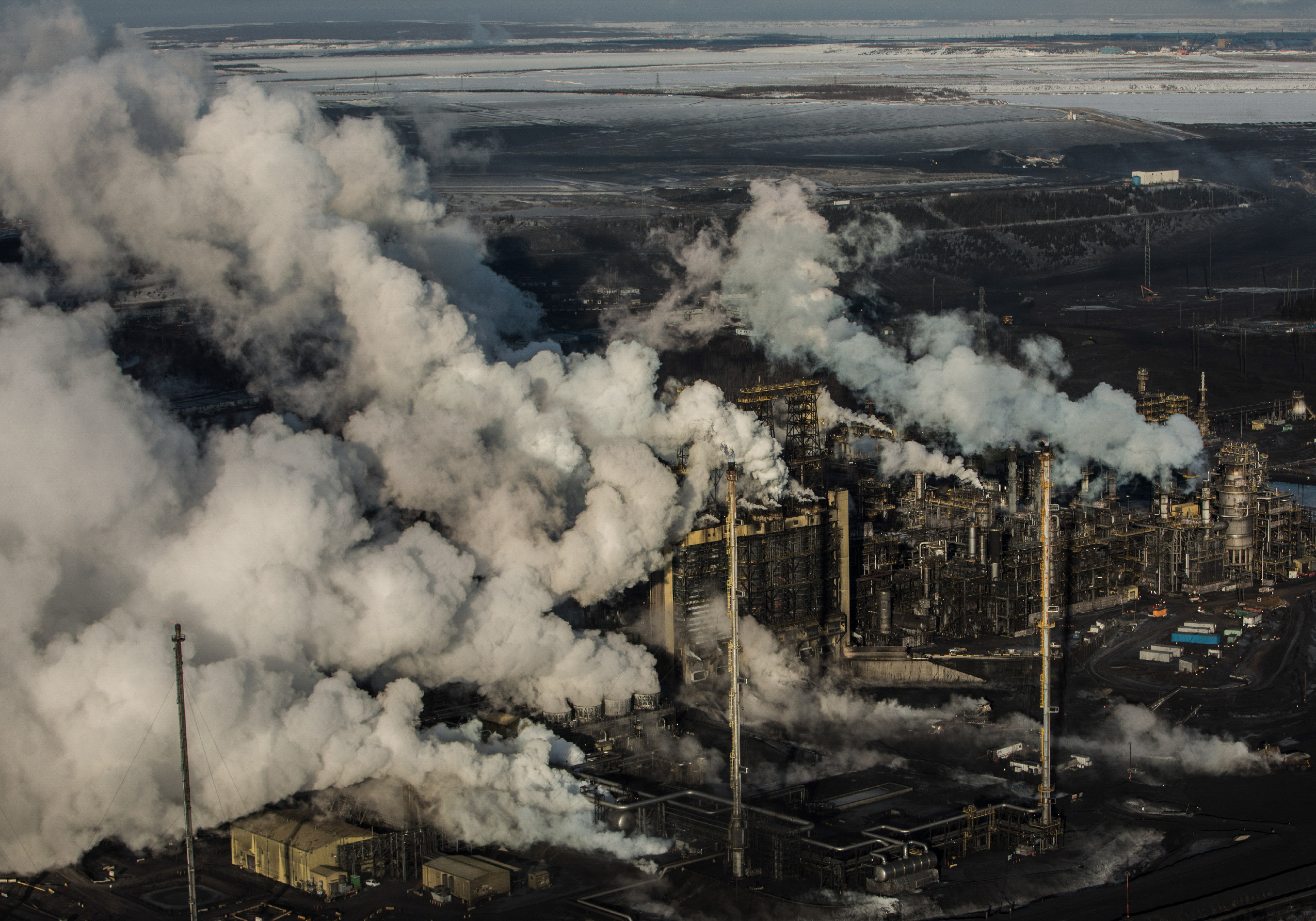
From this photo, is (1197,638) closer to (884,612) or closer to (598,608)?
(884,612)

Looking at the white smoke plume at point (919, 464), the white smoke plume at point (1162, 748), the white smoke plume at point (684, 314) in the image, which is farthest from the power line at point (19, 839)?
the white smoke plume at point (684, 314)

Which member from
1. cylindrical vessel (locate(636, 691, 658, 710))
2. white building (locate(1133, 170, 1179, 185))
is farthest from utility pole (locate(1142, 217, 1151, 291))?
cylindrical vessel (locate(636, 691, 658, 710))

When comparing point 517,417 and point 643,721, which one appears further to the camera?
point 517,417

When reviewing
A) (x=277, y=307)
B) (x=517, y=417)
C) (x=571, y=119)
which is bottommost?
(x=517, y=417)

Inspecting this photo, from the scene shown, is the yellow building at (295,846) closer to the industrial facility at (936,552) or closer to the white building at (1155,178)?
the industrial facility at (936,552)

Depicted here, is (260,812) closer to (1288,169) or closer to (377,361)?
(377,361)

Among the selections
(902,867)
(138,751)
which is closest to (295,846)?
(138,751)

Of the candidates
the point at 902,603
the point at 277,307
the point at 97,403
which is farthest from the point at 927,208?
the point at 97,403
